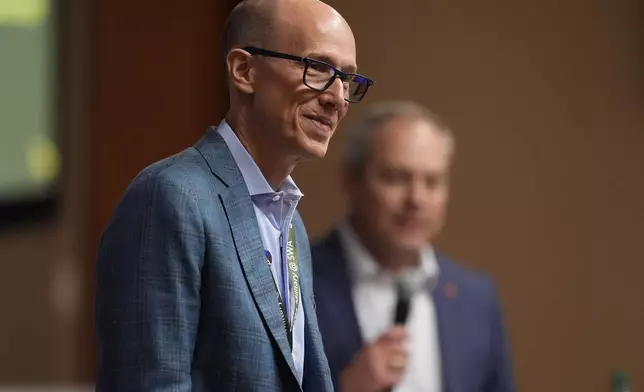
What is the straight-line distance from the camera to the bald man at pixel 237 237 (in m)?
0.85

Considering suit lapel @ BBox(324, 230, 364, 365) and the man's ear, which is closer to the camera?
the man's ear

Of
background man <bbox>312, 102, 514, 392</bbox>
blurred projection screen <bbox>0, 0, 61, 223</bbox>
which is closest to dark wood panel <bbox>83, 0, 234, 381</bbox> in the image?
background man <bbox>312, 102, 514, 392</bbox>

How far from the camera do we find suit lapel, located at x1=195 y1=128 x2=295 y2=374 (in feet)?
2.90

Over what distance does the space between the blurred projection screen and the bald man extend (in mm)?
1753

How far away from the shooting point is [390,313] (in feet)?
5.18

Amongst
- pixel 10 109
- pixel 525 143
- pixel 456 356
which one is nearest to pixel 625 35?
pixel 525 143

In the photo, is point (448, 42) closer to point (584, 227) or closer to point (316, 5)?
point (584, 227)

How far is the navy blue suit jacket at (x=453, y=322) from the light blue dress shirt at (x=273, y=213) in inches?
20.6

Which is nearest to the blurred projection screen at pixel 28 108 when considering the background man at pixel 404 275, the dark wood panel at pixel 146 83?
the dark wood panel at pixel 146 83

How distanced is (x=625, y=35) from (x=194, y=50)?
80cm

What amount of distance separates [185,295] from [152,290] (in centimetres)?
3

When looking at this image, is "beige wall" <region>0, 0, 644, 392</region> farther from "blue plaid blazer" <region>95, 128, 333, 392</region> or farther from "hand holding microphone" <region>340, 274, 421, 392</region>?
"blue plaid blazer" <region>95, 128, 333, 392</region>

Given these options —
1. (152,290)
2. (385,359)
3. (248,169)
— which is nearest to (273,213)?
(248,169)

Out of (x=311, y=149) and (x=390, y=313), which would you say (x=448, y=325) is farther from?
(x=311, y=149)
